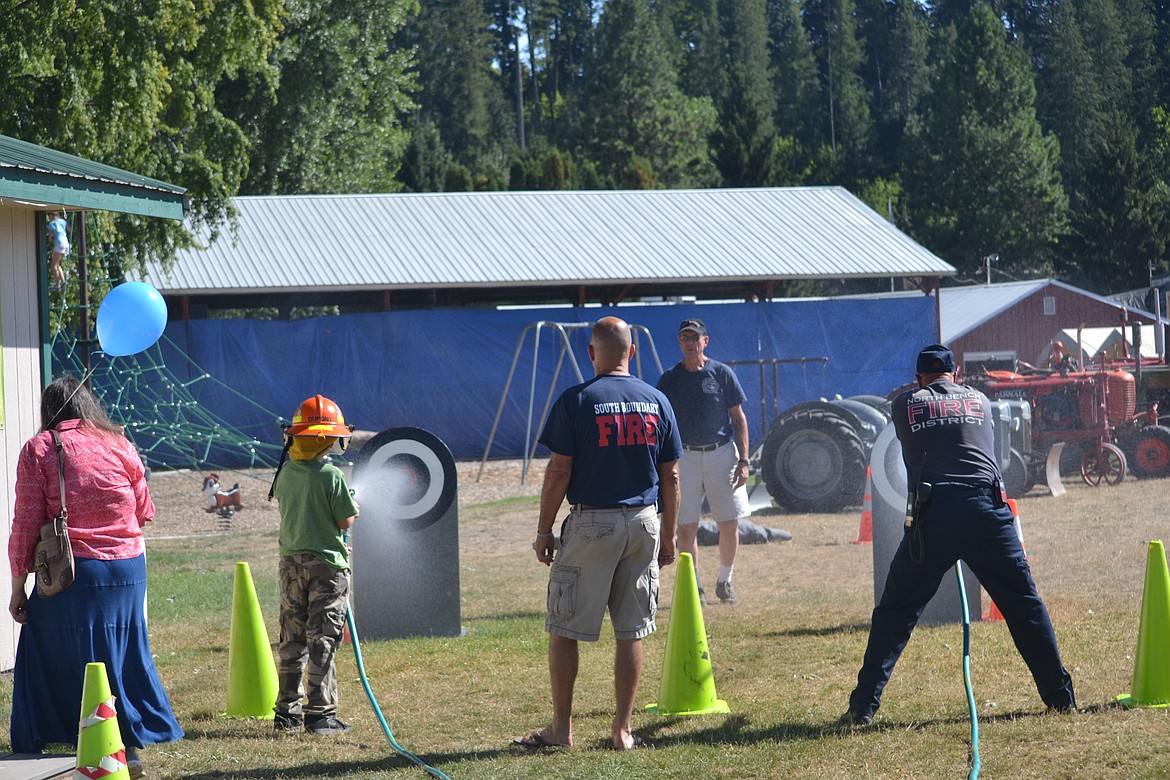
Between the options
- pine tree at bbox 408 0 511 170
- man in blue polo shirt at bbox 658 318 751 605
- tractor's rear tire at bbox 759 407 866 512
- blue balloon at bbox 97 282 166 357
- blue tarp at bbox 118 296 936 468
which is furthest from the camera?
pine tree at bbox 408 0 511 170

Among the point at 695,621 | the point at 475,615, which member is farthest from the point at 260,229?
the point at 695,621

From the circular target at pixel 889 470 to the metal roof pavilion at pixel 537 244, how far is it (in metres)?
16.8

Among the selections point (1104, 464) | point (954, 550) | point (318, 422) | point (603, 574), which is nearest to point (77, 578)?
point (318, 422)

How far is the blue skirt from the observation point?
17.7 feet

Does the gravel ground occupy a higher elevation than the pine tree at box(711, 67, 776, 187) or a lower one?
lower

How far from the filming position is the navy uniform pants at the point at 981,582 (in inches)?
225

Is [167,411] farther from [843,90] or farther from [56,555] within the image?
[843,90]

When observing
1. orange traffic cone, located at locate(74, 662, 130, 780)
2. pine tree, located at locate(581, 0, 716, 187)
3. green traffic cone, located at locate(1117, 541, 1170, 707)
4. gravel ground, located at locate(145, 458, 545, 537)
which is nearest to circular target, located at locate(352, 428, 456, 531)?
orange traffic cone, located at locate(74, 662, 130, 780)

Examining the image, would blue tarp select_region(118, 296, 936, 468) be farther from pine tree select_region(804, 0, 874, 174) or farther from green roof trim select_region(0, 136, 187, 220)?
pine tree select_region(804, 0, 874, 174)

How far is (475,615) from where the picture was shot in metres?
9.19

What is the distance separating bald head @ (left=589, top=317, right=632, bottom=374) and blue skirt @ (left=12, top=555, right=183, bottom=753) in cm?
218

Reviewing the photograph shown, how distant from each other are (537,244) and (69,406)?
70.6ft

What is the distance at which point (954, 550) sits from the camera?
18.9 ft

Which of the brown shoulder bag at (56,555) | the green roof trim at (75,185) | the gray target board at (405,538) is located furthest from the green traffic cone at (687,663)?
the green roof trim at (75,185)
